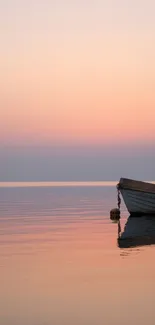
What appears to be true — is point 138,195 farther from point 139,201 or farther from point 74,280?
point 74,280

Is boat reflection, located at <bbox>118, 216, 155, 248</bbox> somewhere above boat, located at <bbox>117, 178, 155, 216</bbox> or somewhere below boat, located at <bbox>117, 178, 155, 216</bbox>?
below

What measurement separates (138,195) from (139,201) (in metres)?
0.87

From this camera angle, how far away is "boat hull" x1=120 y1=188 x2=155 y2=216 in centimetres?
4183

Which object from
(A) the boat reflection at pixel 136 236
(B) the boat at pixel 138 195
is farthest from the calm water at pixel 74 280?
(B) the boat at pixel 138 195

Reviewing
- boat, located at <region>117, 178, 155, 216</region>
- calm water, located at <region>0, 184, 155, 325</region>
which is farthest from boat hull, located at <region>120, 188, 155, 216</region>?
calm water, located at <region>0, 184, 155, 325</region>

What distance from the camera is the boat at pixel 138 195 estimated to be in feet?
137

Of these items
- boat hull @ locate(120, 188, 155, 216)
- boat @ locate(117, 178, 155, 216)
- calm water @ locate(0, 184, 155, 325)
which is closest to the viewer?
calm water @ locate(0, 184, 155, 325)

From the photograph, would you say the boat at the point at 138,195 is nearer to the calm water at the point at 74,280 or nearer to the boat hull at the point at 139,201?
the boat hull at the point at 139,201

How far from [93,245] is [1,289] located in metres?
9.64

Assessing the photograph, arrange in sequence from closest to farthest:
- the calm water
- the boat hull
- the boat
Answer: the calm water
the boat
the boat hull

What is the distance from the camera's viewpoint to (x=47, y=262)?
1839 centimetres

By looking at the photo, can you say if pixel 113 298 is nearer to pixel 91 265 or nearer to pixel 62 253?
pixel 91 265

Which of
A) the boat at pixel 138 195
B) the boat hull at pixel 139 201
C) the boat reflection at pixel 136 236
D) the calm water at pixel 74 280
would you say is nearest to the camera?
the calm water at pixel 74 280

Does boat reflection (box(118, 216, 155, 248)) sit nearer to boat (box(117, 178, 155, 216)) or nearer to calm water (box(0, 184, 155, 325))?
calm water (box(0, 184, 155, 325))
